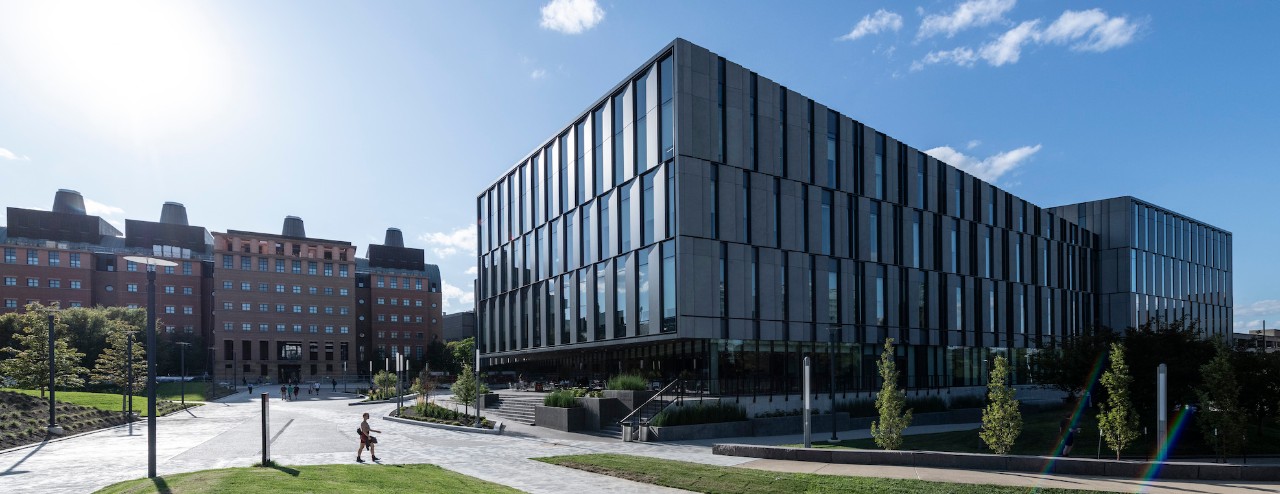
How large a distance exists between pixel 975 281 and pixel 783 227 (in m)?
21.3

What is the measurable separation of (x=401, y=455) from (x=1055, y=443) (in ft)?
69.5

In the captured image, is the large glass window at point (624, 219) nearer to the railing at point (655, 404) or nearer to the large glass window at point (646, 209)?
the large glass window at point (646, 209)

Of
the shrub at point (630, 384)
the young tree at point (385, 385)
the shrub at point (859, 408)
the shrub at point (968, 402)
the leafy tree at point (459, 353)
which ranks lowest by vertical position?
the leafy tree at point (459, 353)

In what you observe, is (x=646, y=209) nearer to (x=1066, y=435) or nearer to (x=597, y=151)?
(x=597, y=151)

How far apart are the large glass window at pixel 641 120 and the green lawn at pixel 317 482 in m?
22.2

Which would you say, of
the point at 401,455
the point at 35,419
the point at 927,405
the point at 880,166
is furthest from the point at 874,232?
the point at 35,419

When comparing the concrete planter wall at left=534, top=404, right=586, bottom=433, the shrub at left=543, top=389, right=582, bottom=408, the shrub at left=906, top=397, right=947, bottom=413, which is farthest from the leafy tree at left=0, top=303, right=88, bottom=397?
the shrub at left=906, top=397, right=947, bottom=413

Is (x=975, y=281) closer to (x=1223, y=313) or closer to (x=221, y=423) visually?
(x=221, y=423)

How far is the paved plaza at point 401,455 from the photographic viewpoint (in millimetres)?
15219

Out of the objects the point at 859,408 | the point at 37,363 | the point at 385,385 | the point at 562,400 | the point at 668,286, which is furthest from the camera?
the point at 385,385

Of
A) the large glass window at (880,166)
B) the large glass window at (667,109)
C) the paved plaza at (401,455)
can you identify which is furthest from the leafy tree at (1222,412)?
the large glass window at (880,166)

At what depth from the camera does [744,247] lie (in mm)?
35938

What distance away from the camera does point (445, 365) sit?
119m

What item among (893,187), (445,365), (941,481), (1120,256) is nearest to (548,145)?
(893,187)
